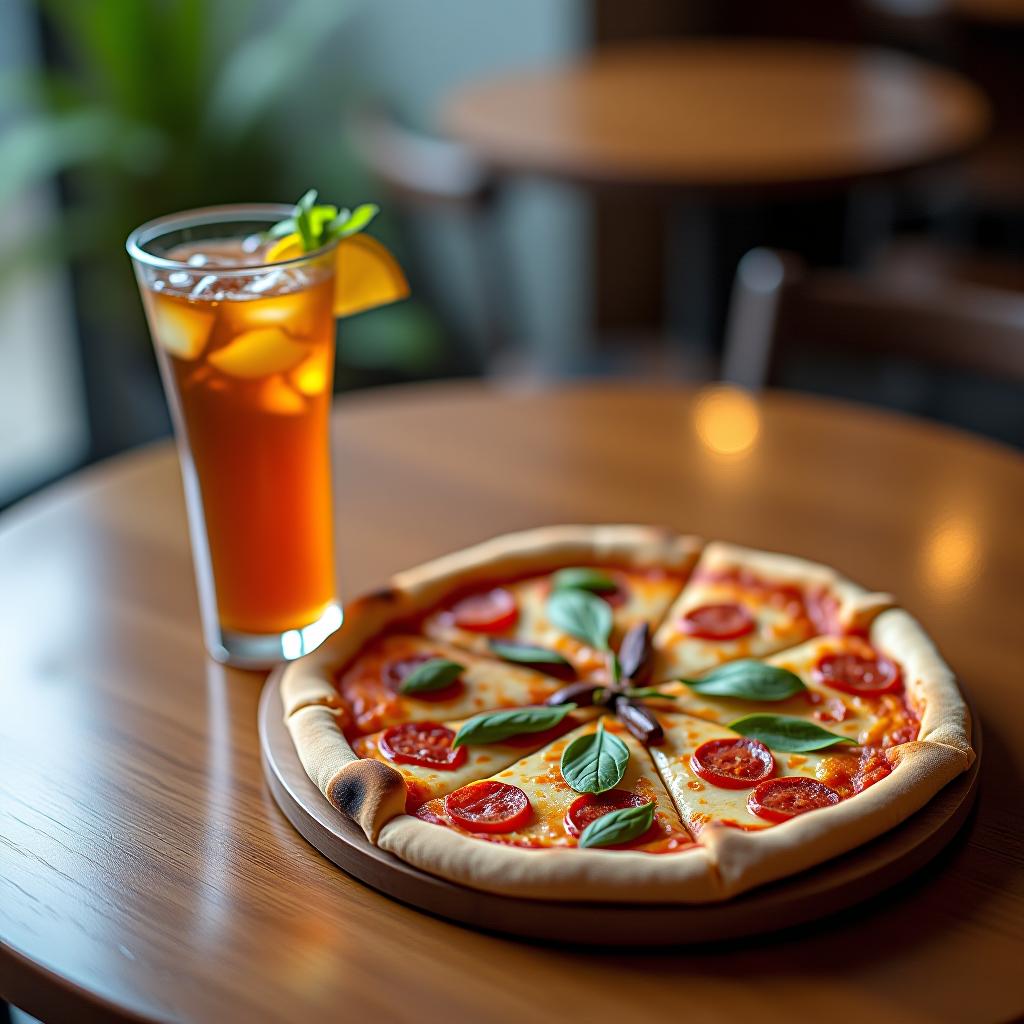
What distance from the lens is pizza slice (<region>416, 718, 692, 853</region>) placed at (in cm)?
92

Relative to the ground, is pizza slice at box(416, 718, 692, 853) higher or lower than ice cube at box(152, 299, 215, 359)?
lower

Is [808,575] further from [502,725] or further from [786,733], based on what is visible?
[502,725]

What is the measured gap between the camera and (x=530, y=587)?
4.23 ft

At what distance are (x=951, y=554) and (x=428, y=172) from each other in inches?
82.5

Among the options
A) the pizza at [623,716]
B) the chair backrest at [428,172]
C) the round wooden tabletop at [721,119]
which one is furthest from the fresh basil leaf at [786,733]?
the chair backrest at [428,172]

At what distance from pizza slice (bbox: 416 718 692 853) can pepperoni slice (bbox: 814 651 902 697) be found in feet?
0.63

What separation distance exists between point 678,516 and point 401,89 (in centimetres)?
334

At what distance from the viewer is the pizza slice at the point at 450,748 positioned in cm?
101

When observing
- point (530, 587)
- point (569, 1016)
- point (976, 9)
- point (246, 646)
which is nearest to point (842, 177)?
point (976, 9)

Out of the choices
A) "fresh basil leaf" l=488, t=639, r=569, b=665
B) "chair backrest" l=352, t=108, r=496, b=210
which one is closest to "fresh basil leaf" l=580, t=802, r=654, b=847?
"fresh basil leaf" l=488, t=639, r=569, b=665

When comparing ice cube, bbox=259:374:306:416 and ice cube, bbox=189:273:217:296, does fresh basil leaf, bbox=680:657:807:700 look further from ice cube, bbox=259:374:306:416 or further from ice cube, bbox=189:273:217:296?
ice cube, bbox=189:273:217:296

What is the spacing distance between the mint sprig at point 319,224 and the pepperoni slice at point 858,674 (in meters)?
0.55

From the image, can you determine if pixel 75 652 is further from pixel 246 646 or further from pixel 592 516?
pixel 592 516

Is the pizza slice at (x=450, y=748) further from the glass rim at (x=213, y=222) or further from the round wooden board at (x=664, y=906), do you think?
the glass rim at (x=213, y=222)
